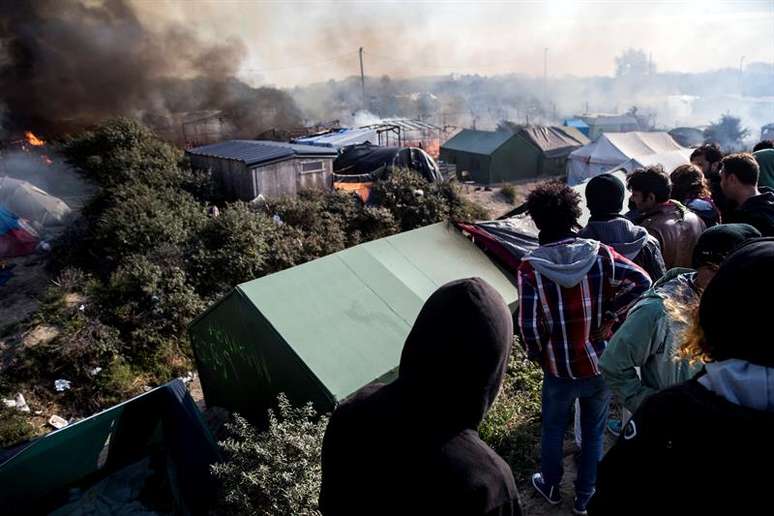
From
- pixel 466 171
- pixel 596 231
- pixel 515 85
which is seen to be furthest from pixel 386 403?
pixel 515 85

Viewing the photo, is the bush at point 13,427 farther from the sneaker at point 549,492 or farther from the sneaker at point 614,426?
the sneaker at point 614,426

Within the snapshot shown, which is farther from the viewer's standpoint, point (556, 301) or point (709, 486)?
point (556, 301)

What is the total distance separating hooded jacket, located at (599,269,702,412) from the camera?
80.3 inches

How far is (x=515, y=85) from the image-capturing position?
8238 centimetres

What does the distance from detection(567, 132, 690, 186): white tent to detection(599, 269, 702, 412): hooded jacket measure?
15499 millimetres

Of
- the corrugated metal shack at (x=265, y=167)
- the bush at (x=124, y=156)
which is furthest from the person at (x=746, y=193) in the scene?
the bush at (x=124, y=156)

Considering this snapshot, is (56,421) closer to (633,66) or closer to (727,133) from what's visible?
(727,133)

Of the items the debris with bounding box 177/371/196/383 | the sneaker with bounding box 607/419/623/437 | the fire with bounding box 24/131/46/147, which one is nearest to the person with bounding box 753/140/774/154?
the sneaker with bounding box 607/419/623/437

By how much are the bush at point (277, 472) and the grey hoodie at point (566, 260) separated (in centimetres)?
177

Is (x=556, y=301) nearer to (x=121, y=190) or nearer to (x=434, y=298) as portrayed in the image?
(x=434, y=298)

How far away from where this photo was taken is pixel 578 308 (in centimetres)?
251

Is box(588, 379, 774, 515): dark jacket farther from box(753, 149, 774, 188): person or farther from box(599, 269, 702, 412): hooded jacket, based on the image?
box(753, 149, 774, 188): person

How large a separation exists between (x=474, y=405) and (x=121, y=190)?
11436mm

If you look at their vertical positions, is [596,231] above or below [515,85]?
Result: below
